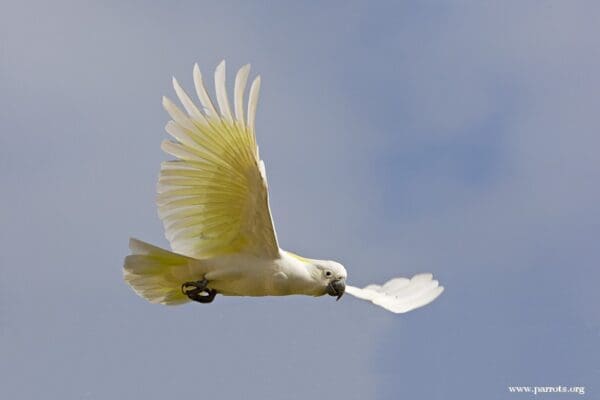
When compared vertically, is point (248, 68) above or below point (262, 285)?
above

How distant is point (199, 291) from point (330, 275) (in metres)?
1.11

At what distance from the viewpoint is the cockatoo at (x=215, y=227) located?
1061cm

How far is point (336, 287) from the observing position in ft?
37.7

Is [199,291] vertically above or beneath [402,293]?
beneath

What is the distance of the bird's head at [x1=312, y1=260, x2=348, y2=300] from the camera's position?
11414 millimetres

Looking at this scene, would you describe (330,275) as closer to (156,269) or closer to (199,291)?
(199,291)

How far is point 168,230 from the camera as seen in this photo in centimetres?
1123

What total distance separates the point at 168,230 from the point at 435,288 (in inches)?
117

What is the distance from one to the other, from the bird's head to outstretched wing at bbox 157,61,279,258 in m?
0.49

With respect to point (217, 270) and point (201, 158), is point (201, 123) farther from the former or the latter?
point (217, 270)

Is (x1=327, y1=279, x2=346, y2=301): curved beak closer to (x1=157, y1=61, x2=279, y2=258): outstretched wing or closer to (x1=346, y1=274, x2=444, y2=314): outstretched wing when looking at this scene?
(x1=157, y1=61, x2=279, y2=258): outstretched wing

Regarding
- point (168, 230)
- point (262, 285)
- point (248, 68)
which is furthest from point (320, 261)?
point (248, 68)

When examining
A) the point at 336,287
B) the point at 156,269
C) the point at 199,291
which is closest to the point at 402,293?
the point at 336,287

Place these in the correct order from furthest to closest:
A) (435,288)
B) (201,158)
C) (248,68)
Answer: (435,288) → (201,158) → (248,68)
